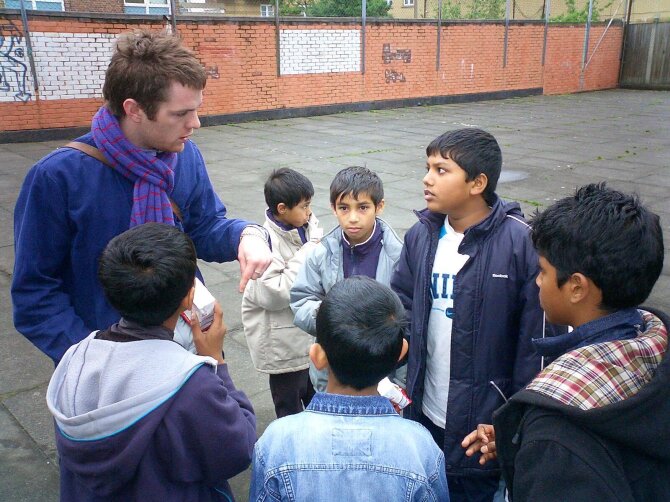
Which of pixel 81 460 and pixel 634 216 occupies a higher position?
pixel 634 216

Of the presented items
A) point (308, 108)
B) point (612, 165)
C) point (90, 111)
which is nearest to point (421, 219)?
point (612, 165)

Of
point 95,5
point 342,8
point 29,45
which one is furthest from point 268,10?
point 29,45

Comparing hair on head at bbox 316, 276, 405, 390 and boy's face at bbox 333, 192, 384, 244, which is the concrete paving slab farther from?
hair on head at bbox 316, 276, 405, 390

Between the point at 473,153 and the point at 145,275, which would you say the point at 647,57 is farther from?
the point at 145,275

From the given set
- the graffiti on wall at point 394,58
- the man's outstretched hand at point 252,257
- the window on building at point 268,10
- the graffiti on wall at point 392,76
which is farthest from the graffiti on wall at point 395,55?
the man's outstretched hand at point 252,257

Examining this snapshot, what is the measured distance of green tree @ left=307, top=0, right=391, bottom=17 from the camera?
19.7 m

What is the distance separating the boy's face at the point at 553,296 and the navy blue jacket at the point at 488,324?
0.50 m

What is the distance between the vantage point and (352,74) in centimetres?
1664

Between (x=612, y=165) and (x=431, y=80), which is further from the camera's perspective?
(x=431, y=80)

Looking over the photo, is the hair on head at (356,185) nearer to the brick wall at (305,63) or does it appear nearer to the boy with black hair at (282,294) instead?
the boy with black hair at (282,294)

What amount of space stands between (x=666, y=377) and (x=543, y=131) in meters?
13.0

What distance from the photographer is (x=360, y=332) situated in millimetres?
1519

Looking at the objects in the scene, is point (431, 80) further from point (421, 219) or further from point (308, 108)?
point (421, 219)

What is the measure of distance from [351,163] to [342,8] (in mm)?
12533
